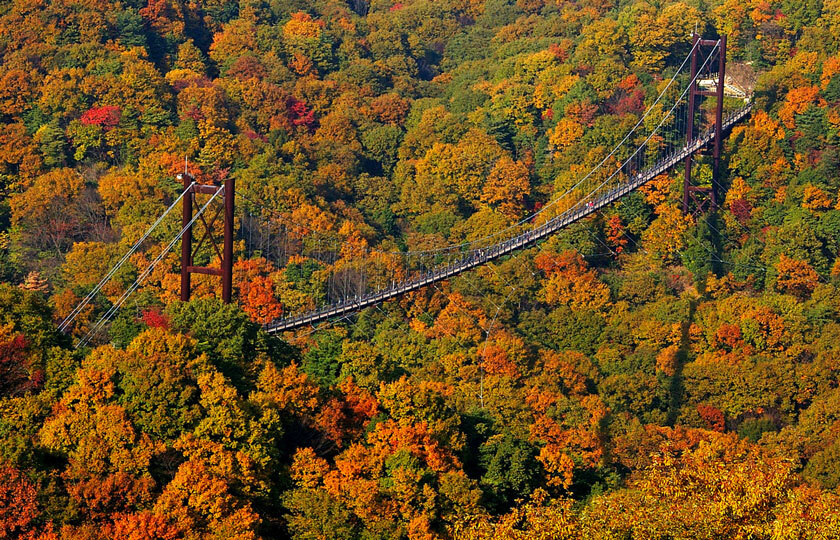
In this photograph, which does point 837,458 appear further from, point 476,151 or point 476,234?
point 476,151

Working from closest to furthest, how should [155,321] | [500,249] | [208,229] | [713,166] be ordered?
1. [155,321]
2. [208,229]
3. [500,249]
4. [713,166]

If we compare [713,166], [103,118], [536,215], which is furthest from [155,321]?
[713,166]

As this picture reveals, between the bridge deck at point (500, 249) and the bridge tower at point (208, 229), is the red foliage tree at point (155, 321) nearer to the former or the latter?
the bridge tower at point (208, 229)

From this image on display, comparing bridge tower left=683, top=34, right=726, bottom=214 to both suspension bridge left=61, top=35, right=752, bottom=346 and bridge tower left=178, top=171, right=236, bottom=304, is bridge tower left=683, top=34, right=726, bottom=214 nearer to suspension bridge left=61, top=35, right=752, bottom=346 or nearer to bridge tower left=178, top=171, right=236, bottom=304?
suspension bridge left=61, top=35, right=752, bottom=346

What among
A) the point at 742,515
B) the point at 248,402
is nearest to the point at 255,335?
Answer: the point at 248,402

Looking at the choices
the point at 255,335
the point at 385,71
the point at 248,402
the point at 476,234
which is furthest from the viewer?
the point at 385,71

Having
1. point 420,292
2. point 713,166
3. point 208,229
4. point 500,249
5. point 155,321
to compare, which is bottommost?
point 420,292

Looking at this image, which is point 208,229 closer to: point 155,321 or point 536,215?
point 155,321
